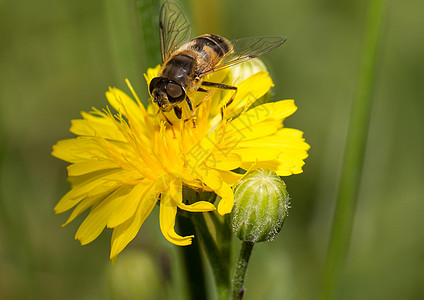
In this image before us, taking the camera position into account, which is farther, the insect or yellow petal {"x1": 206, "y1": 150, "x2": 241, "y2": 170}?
the insect

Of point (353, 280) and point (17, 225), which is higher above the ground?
point (17, 225)

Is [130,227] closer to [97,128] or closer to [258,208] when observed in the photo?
[258,208]

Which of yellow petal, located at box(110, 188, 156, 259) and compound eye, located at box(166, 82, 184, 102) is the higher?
compound eye, located at box(166, 82, 184, 102)

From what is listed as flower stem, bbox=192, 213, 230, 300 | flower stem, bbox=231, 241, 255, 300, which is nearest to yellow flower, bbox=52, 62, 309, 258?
flower stem, bbox=192, 213, 230, 300

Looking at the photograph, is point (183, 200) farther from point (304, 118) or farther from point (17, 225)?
point (304, 118)

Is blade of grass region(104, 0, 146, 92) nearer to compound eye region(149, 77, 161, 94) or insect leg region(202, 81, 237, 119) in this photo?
compound eye region(149, 77, 161, 94)

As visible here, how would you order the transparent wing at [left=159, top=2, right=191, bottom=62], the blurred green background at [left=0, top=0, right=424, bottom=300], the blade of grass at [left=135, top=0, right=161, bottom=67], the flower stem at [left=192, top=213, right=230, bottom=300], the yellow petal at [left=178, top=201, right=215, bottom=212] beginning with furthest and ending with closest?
the blurred green background at [left=0, top=0, right=424, bottom=300] < the transparent wing at [left=159, top=2, right=191, bottom=62] < the blade of grass at [left=135, top=0, right=161, bottom=67] < the flower stem at [left=192, top=213, right=230, bottom=300] < the yellow petal at [left=178, top=201, right=215, bottom=212]

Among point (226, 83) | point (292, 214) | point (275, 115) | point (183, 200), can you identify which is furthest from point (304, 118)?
point (183, 200)
